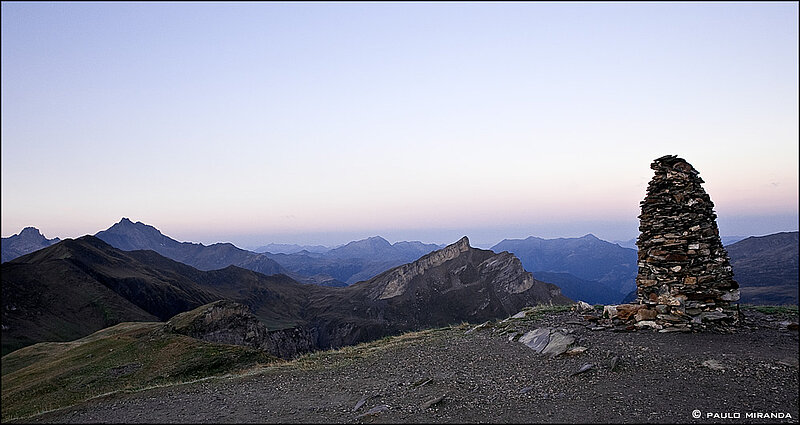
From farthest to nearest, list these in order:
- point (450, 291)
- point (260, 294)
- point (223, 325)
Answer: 1. point (260, 294)
2. point (450, 291)
3. point (223, 325)

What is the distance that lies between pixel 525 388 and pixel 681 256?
8749 millimetres

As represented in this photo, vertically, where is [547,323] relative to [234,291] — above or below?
above

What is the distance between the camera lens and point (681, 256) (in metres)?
14.6

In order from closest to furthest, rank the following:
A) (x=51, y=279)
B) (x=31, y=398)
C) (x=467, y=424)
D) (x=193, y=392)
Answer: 1. (x=467, y=424)
2. (x=193, y=392)
3. (x=31, y=398)
4. (x=51, y=279)

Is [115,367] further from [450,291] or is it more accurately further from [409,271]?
[409,271]

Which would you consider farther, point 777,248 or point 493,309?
point 777,248

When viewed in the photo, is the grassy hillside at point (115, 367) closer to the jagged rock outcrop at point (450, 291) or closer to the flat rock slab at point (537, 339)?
the flat rock slab at point (537, 339)

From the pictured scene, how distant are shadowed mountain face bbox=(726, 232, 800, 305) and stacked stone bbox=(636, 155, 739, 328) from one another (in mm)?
90141

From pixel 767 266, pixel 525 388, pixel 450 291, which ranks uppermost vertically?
pixel 525 388

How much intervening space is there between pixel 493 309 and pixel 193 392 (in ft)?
456

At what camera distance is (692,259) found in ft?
47.3

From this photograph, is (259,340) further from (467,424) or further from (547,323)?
(467,424)

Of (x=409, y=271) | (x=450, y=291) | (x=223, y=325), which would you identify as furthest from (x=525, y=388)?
(x=409, y=271)

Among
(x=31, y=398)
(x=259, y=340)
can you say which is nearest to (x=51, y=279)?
(x=259, y=340)
